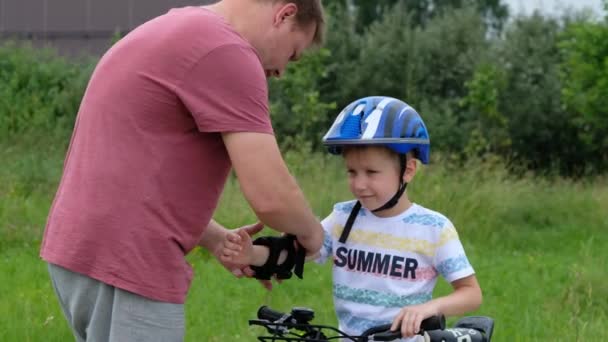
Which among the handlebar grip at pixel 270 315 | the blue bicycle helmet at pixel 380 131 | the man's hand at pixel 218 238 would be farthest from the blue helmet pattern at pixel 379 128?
the handlebar grip at pixel 270 315

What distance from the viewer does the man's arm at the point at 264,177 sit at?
3.20m

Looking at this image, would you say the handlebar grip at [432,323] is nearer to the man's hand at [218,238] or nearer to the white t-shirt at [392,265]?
the white t-shirt at [392,265]

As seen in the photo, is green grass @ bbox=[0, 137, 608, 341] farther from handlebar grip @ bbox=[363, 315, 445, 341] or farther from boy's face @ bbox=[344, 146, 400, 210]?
handlebar grip @ bbox=[363, 315, 445, 341]

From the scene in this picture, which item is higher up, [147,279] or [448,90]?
[147,279]

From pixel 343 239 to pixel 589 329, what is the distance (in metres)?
4.08

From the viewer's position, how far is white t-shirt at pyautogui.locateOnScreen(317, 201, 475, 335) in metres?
3.71

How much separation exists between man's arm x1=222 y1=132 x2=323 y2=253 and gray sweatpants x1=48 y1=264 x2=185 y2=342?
0.42 meters

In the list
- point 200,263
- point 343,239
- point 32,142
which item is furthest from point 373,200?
point 32,142

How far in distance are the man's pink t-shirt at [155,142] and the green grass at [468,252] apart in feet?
12.0

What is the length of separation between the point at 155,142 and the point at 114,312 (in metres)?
0.51

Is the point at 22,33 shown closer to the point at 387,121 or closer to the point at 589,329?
the point at 589,329

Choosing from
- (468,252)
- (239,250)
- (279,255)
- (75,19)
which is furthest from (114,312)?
(75,19)

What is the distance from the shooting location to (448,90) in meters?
28.0

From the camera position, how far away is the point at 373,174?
12.5 feet
